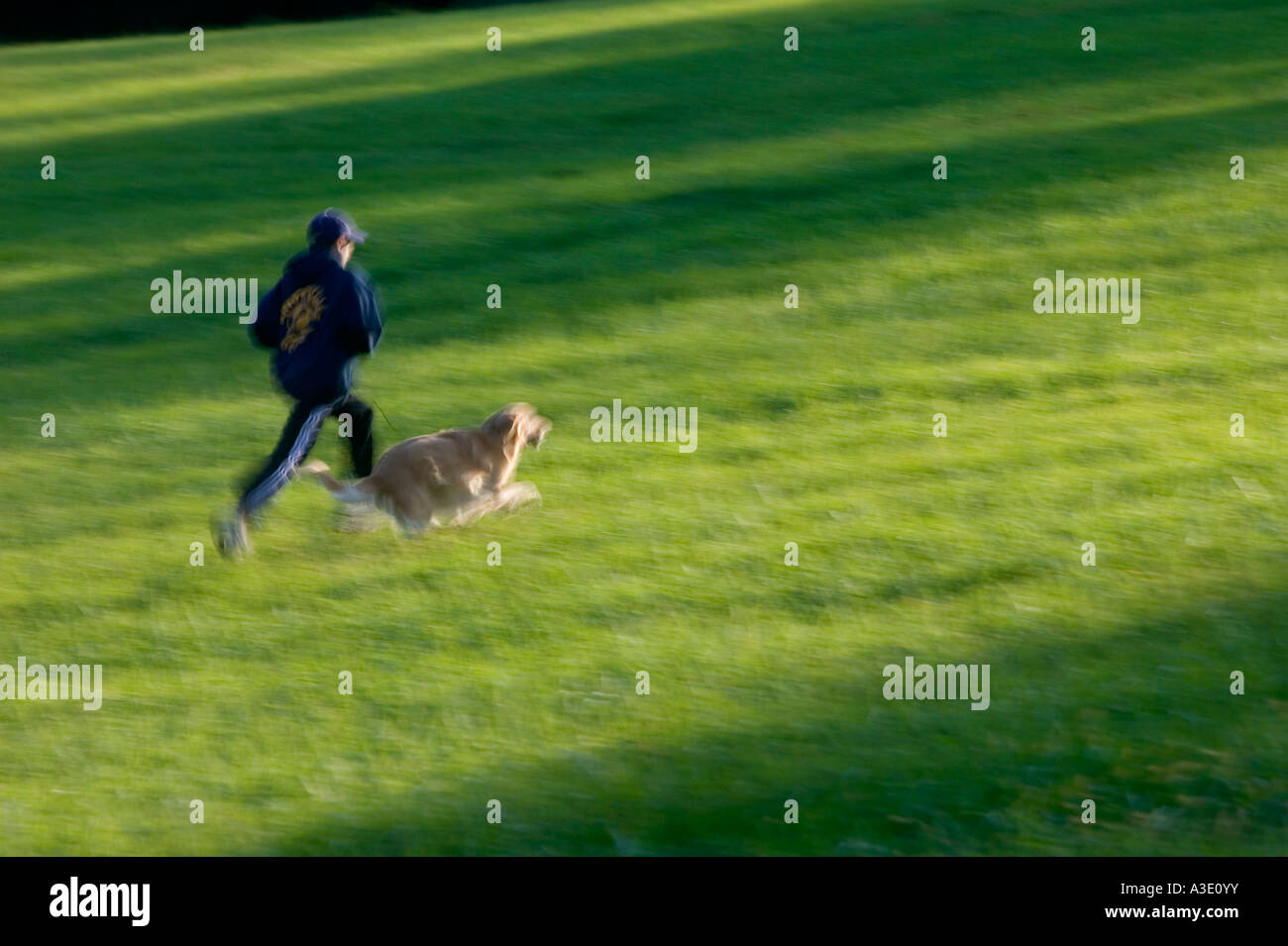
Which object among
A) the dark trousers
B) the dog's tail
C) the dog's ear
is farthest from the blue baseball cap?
the dog's ear

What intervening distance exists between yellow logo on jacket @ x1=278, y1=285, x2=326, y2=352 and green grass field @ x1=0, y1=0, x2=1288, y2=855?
1.38 m

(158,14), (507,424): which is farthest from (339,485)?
(158,14)

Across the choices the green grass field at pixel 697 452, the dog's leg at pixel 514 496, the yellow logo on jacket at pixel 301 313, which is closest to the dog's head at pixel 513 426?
the dog's leg at pixel 514 496

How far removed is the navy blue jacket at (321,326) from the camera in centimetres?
987

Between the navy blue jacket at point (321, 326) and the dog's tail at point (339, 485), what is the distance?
0.41 metres

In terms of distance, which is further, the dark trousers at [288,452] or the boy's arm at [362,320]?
the dark trousers at [288,452]

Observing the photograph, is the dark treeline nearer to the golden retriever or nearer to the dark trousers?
the golden retriever

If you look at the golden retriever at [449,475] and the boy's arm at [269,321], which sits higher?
the boy's arm at [269,321]

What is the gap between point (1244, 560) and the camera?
10141 millimetres

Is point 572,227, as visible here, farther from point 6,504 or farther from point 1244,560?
point 1244,560

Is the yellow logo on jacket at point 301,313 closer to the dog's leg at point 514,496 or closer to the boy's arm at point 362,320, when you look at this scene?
the boy's arm at point 362,320
